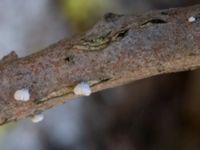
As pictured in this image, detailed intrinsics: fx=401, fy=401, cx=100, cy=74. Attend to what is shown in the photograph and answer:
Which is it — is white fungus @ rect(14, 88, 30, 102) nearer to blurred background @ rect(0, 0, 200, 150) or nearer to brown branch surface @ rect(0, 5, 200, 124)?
brown branch surface @ rect(0, 5, 200, 124)

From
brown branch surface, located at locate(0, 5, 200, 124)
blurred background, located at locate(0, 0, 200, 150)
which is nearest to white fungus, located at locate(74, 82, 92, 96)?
→ brown branch surface, located at locate(0, 5, 200, 124)

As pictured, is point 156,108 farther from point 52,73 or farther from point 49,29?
point 52,73

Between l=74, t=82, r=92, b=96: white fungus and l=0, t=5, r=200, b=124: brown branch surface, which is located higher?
l=0, t=5, r=200, b=124: brown branch surface

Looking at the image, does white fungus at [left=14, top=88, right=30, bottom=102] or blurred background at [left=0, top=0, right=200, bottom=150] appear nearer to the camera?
white fungus at [left=14, top=88, right=30, bottom=102]

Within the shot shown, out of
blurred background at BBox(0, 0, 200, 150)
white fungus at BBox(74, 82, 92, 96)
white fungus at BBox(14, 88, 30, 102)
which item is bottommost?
white fungus at BBox(74, 82, 92, 96)

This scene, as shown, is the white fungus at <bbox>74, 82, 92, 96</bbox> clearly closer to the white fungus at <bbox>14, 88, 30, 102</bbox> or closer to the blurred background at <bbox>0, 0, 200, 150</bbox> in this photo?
the white fungus at <bbox>14, 88, 30, 102</bbox>

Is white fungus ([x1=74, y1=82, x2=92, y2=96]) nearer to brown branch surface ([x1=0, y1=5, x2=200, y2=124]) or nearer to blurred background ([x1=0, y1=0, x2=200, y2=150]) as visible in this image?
brown branch surface ([x1=0, y1=5, x2=200, y2=124])

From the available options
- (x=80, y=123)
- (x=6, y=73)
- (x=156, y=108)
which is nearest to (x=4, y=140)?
(x=80, y=123)

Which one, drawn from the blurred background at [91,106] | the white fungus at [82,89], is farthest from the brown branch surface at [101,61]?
the blurred background at [91,106]
